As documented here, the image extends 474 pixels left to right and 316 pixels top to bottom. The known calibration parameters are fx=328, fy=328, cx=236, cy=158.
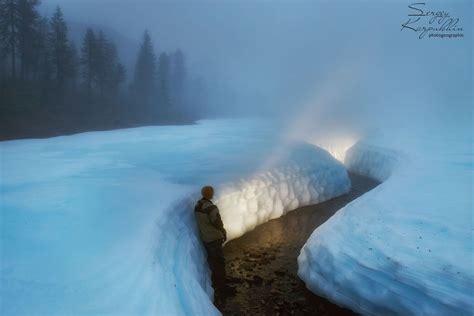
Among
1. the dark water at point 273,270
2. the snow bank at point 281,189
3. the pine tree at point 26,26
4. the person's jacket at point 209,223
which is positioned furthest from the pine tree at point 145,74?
the person's jacket at point 209,223

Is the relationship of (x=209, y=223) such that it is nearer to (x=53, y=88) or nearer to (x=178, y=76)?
(x=53, y=88)

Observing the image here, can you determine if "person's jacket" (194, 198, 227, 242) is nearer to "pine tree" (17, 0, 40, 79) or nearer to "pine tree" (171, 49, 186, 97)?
"pine tree" (17, 0, 40, 79)

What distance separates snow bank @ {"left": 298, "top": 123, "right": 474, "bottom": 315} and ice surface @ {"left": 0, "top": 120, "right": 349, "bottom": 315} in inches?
103

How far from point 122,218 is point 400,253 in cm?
530

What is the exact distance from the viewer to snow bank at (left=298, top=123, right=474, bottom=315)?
5156 mm

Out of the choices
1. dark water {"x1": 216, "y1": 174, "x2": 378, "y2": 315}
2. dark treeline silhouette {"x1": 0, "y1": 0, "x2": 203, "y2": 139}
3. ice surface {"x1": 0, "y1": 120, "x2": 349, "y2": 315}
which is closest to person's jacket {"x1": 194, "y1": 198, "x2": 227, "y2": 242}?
ice surface {"x1": 0, "y1": 120, "x2": 349, "y2": 315}

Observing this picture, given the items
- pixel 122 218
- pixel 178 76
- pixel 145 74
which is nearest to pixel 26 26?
pixel 145 74

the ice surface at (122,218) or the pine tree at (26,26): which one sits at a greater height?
the pine tree at (26,26)

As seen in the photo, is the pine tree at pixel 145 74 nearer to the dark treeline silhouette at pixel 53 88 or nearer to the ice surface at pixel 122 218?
the dark treeline silhouette at pixel 53 88

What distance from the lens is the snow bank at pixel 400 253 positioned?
516 centimetres

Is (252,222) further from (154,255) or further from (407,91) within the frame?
(407,91)

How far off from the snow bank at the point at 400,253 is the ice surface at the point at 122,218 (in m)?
2.61

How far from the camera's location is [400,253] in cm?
593

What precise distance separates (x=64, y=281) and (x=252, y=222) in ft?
22.2
